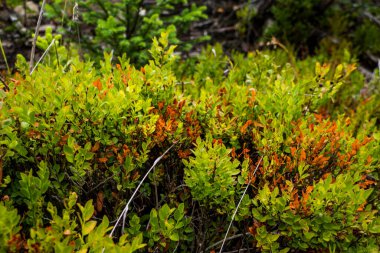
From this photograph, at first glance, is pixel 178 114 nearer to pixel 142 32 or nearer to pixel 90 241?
pixel 90 241

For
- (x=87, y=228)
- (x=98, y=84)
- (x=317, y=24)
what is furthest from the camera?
(x=317, y=24)

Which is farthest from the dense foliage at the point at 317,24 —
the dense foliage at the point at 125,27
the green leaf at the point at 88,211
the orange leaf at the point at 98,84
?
the green leaf at the point at 88,211

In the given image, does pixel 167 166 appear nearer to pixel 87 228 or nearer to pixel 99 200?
pixel 99 200

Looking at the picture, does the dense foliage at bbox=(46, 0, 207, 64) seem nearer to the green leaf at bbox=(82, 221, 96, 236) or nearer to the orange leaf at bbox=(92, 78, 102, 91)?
the orange leaf at bbox=(92, 78, 102, 91)

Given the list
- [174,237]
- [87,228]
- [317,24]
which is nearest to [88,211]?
[87,228]

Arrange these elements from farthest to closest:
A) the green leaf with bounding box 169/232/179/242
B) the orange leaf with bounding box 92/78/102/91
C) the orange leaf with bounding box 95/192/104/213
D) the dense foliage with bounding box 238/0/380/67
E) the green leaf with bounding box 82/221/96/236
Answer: the dense foliage with bounding box 238/0/380/67 → the orange leaf with bounding box 92/78/102/91 → the orange leaf with bounding box 95/192/104/213 → the green leaf with bounding box 169/232/179/242 → the green leaf with bounding box 82/221/96/236

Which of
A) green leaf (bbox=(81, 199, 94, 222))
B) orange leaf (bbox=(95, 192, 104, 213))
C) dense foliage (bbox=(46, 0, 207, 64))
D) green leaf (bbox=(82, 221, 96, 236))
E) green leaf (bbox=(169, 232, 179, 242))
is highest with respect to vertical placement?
dense foliage (bbox=(46, 0, 207, 64))

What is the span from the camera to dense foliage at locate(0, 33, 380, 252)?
1730 mm

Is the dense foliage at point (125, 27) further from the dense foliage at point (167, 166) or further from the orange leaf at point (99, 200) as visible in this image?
the orange leaf at point (99, 200)

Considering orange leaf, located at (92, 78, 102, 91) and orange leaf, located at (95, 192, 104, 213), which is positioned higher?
orange leaf, located at (92, 78, 102, 91)

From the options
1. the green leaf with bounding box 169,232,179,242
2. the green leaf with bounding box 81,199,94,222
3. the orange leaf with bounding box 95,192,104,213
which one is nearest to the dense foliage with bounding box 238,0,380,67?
the orange leaf with bounding box 95,192,104,213

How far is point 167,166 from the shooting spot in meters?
2.13

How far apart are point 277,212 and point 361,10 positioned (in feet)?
16.2

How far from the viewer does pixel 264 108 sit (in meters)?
2.28
